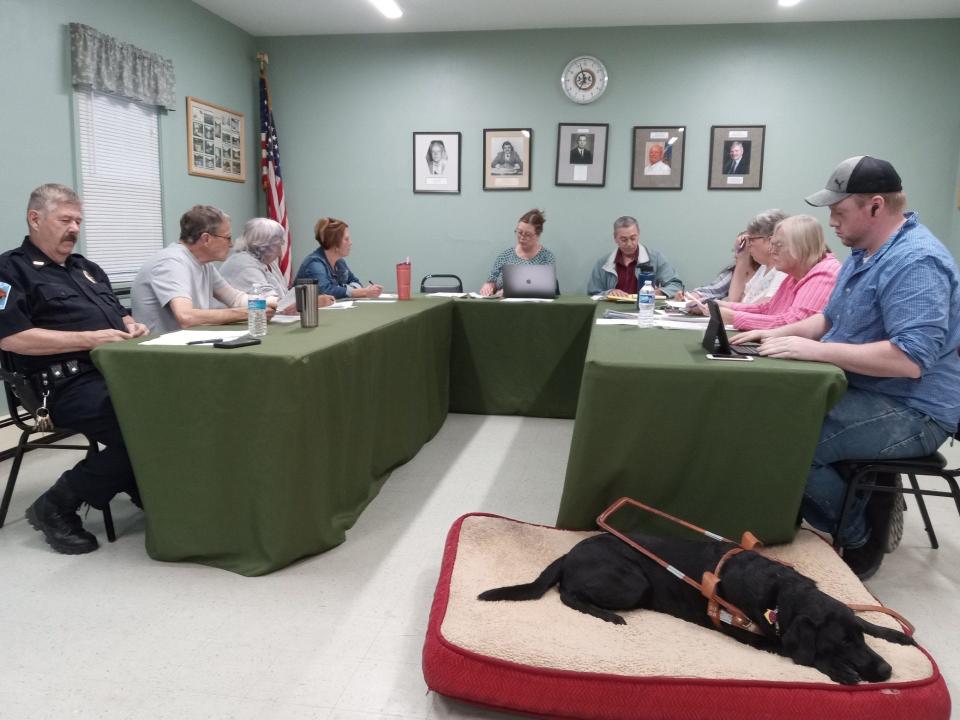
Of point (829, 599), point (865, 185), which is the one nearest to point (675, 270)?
point (865, 185)

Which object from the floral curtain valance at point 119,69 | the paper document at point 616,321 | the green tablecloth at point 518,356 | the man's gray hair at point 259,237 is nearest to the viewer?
the paper document at point 616,321

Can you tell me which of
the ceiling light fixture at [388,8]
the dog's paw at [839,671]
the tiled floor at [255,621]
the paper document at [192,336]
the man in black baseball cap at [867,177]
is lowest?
the tiled floor at [255,621]

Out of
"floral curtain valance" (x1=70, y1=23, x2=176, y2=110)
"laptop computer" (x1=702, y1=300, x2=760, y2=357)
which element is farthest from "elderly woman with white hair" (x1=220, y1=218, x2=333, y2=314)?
"laptop computer" (x1=702, y1=300, x2=760, y2=357)

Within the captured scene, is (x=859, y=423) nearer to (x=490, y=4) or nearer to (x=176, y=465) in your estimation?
(x=176, y=465)

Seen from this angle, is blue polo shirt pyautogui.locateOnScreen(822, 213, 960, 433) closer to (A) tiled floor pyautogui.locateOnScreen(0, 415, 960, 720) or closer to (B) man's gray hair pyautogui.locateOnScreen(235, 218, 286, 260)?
(A) tiled floor pyautogui.locateOnScreen(0, 415, 960, 720)

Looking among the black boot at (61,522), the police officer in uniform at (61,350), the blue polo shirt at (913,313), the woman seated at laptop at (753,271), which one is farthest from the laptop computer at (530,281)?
the black boot at (61,522)

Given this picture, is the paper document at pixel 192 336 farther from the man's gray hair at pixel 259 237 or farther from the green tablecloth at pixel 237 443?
the man's gray hair at pixel 259 237

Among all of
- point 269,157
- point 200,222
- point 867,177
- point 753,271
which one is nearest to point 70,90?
point 200,222

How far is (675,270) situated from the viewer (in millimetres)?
5551

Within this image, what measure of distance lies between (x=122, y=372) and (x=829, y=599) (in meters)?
1.93

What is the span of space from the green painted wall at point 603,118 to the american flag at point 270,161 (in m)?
0.17

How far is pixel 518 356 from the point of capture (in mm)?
4062

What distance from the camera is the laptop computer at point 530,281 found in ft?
13.8

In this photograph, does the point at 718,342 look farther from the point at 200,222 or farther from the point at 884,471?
the point at 200,222
